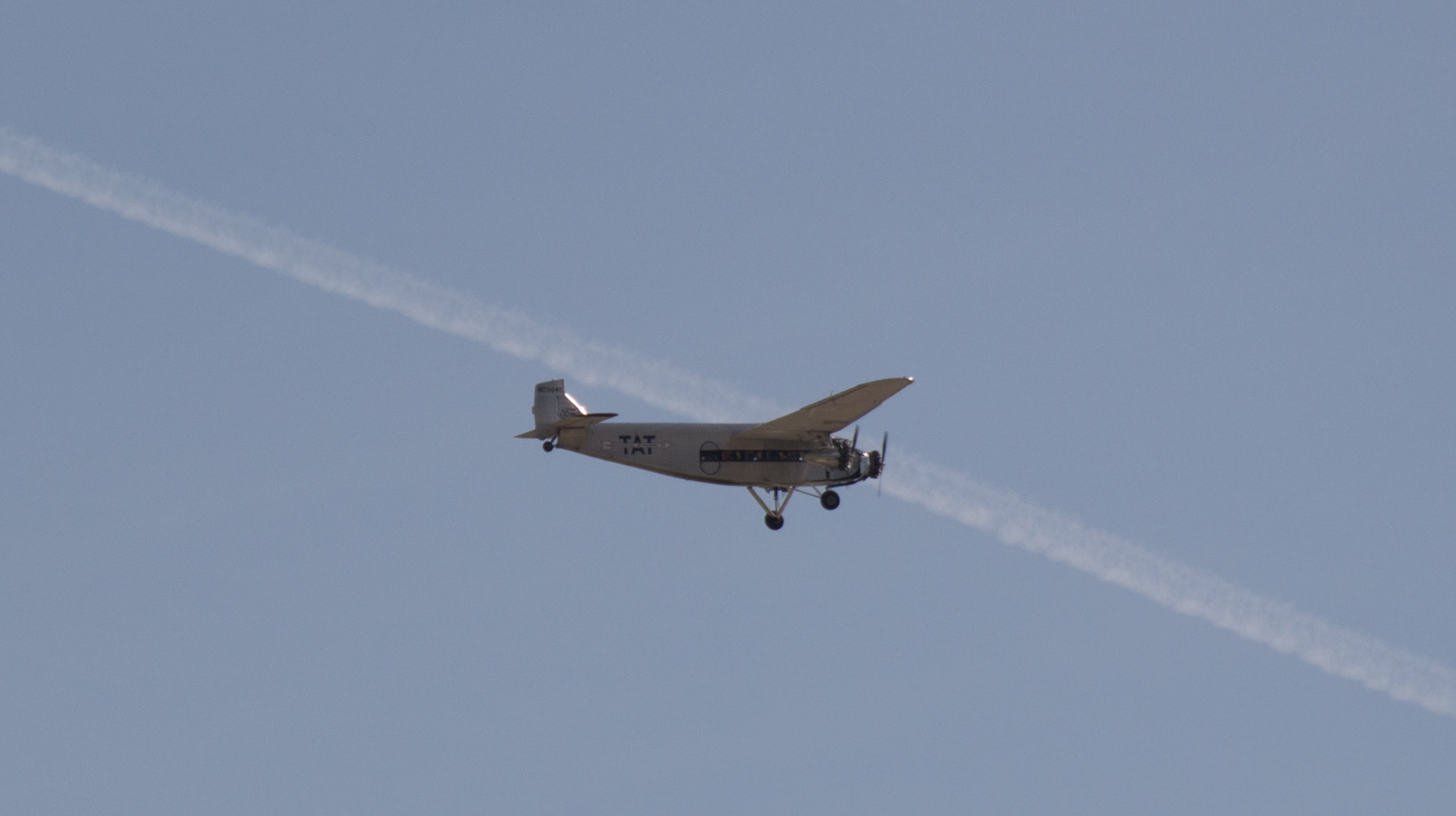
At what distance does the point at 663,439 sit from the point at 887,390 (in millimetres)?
8056

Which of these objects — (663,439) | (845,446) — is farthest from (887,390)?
(663,439)

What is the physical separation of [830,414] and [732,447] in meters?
3.73

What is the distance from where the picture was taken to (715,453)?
62.9 metres

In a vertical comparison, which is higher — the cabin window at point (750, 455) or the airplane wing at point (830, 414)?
the airplane wing at point (830, 414)

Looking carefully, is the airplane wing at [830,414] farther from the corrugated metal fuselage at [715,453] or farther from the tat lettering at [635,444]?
the tat lettering at [635,444]

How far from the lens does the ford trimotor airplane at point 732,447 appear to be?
62000 millimetres

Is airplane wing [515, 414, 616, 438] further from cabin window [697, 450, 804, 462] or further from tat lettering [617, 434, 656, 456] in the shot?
cabin window [697, 450, 804, 462]

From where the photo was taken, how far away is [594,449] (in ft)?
209

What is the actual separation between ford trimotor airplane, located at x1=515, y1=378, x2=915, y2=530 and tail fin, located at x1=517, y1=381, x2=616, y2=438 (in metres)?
0.02

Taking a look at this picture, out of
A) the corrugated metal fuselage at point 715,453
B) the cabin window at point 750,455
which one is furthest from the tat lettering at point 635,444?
the cabin window at point 750,455

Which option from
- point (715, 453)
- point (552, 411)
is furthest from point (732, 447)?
point (552, 411)

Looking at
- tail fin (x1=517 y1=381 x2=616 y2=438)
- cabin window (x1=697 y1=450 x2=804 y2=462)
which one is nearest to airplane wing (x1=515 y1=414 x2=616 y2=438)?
tail fin (x1=517 y1=381 x2=616 y2=438)

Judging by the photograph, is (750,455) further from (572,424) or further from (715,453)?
(572,424)

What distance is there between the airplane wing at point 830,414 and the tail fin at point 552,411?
5.13m
